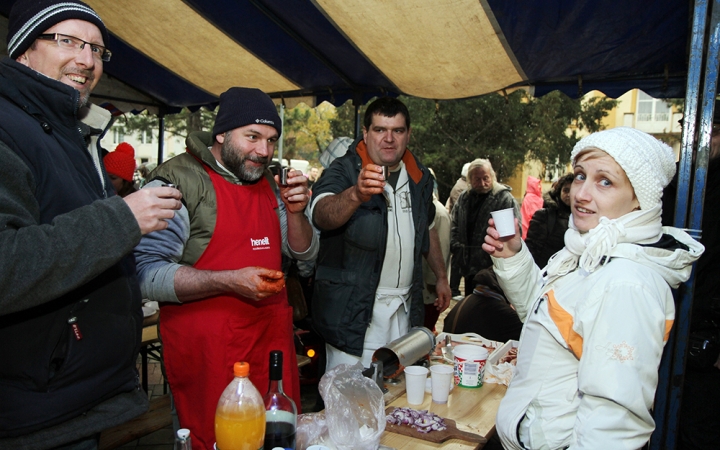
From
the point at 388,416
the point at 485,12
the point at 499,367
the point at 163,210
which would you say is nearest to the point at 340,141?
the point at 485,12

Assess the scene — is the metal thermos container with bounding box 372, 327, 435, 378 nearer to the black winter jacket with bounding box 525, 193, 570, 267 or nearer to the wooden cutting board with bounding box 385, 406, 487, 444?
the wooden cutting board with bounding box 385, 406, 487, 444

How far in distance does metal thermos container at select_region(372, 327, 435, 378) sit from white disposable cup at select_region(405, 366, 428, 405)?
0.14 meters

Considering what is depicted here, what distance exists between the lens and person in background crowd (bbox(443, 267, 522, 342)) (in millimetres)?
3789

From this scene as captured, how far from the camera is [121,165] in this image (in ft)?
16.0

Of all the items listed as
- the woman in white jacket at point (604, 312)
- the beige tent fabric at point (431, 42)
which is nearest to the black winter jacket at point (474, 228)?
the beige tent fabric at point (431, 42)

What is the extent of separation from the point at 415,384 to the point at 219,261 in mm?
1024

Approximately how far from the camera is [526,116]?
67.6 feet

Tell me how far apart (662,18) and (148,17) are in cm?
396

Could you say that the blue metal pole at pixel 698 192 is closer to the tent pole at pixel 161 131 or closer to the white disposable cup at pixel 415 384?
the white disposable cup at pixel 415 384

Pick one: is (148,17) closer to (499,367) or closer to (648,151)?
(499,367)

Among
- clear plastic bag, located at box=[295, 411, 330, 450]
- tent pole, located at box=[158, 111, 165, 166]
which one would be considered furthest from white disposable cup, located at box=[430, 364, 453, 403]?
tent pole, located at box=[158, 111, 165, 166]

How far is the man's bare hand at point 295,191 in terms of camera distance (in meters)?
2.57

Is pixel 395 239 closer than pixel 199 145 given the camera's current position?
No

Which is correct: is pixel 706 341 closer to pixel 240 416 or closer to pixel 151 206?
pixel 240 416
